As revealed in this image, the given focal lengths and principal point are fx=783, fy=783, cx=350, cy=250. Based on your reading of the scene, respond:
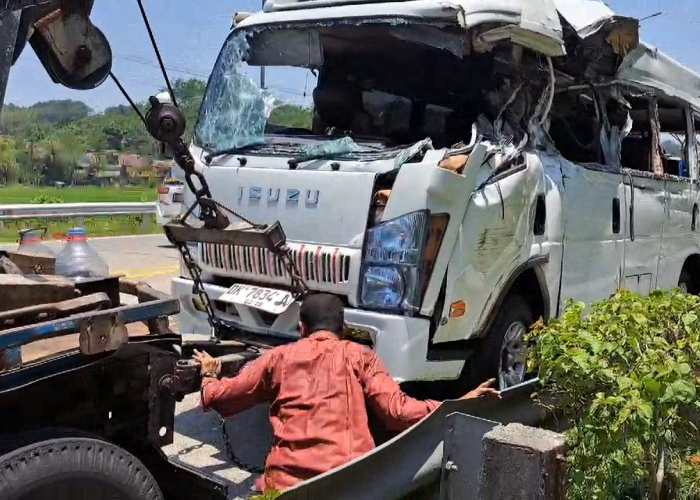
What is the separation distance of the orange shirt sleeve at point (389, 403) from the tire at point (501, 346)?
5.41 feet

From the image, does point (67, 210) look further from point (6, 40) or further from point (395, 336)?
point (6, 40)

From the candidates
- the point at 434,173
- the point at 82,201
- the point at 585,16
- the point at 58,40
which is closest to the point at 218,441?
the point at 434,173

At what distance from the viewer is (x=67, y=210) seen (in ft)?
65.1

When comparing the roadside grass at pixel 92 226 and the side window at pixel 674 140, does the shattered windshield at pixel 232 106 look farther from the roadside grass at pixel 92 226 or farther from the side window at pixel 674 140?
the roadside grass at pixel 92 226

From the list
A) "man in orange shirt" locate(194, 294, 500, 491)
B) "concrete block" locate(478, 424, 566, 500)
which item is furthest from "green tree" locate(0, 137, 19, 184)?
"concrete block" locate(478, 424, 566, 500)

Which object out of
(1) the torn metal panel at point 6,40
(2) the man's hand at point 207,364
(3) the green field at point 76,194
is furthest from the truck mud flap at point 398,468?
(3) the green field at point 76,194

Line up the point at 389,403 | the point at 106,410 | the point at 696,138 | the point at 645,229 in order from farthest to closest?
1. the point at 696,138
2. the point at 645,229
3. the point at 389,403
4. the point at 106,410

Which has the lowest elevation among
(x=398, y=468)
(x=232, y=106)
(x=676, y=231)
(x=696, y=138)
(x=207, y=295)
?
(x=398, y=468)

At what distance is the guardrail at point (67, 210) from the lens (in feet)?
58.4

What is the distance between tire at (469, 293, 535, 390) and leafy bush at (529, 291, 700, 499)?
147cm

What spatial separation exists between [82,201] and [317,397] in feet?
84.4

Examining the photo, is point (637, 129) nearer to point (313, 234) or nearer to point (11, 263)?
point (313, 234)

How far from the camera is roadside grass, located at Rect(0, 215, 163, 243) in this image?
1797cm

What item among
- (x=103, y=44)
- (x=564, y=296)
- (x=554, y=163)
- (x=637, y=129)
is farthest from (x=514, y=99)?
(x=103, y=44)
